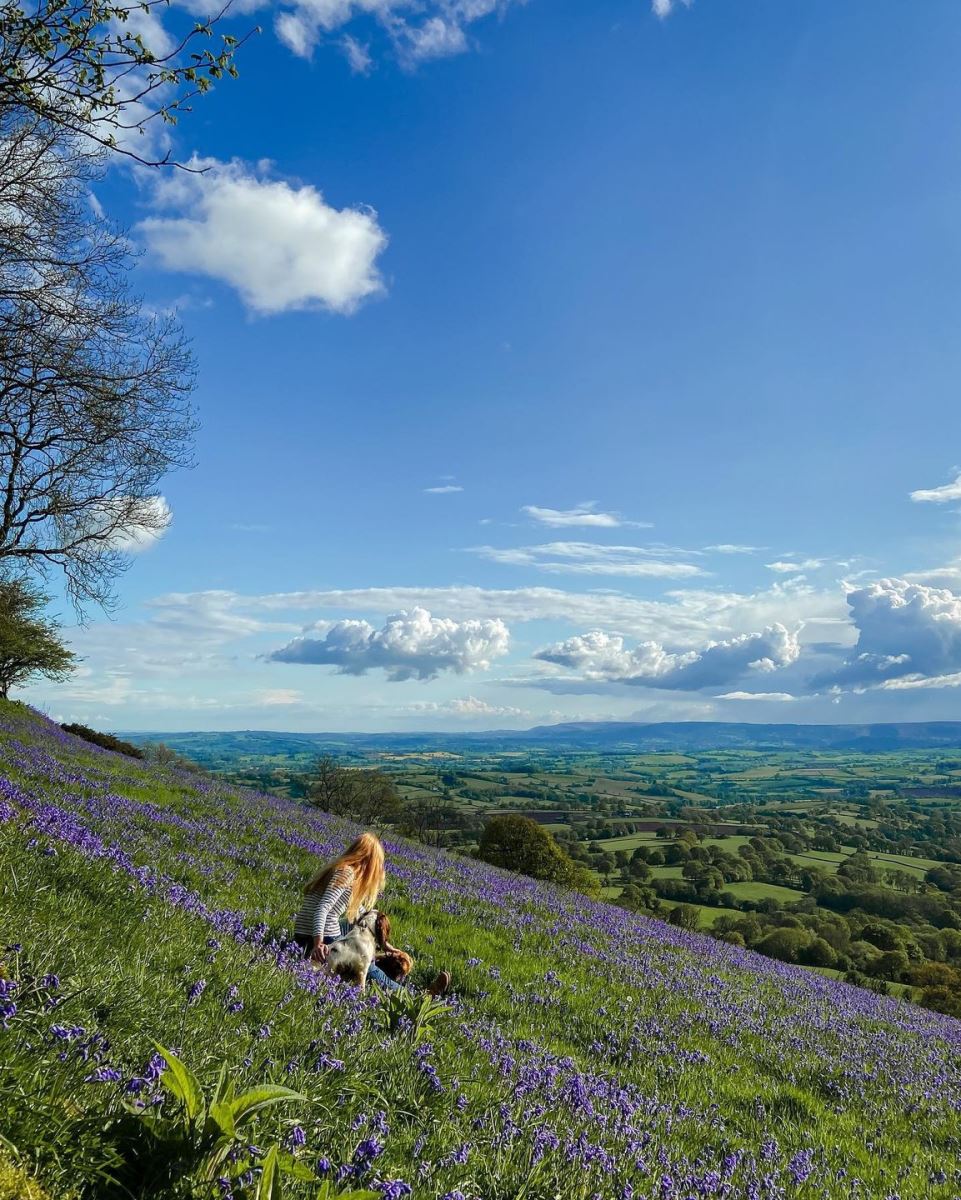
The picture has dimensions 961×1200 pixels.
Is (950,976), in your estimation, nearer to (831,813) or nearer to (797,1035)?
(797,1035)

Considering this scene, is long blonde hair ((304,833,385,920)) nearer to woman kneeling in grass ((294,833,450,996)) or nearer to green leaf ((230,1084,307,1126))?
woman kneeling in grass ((294,833,450,996))

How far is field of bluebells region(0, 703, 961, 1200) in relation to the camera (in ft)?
8.84

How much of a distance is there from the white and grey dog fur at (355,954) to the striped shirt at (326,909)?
0.18m

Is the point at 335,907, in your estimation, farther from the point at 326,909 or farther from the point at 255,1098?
the point at 255,1098

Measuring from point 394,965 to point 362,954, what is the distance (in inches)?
36.5

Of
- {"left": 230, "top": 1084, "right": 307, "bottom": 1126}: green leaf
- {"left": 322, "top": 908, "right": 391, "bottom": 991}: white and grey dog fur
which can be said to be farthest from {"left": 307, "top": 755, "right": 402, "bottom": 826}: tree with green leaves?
{"left": 230, "top": 1084, "right": 307, "bottom": 1126}: green leaf

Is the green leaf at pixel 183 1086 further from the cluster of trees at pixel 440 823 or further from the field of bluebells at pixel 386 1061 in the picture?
the cluster of trees at pixel 440 823

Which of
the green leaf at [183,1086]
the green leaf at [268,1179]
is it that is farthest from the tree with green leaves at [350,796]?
the green leaf at [268,1179]

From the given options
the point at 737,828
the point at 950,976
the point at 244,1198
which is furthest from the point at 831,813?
the point at 244,1198

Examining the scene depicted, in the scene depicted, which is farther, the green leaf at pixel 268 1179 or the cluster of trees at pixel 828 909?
the cluster of trees at pixel 828 909

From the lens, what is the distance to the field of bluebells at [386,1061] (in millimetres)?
2695

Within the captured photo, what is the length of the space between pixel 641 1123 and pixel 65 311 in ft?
43.5

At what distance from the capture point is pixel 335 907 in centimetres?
690

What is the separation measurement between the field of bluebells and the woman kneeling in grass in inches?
17.0
